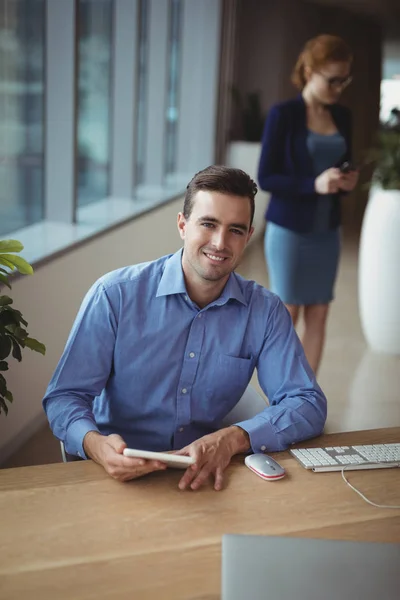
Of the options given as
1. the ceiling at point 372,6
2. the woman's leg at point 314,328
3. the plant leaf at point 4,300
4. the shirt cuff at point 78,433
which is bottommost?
the woman's leg at point 314,328

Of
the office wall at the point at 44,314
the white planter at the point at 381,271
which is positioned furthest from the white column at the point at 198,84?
the office wall at the point at 44,314

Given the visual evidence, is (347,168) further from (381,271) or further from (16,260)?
(16,260)

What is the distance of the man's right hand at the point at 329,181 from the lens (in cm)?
325

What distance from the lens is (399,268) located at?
4715 millimetres

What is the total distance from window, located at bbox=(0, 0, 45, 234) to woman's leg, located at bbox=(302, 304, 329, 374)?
1675 millimetres

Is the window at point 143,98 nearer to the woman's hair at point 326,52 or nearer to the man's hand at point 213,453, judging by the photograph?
the woman's hair at point 326,52

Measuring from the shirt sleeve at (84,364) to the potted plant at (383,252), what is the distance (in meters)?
3.08

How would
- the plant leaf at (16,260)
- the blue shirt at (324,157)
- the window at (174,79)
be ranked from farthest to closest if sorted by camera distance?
the window at (174,79), the blue shirt at (324,157), the plant leaf at (16,260)

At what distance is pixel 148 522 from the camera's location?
1.28 m

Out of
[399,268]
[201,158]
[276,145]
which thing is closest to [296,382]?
[276,145]

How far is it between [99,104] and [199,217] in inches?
160

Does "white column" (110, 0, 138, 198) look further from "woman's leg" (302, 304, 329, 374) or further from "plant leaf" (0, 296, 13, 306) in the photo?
"plant leaf" (0, 296, 13, 306)

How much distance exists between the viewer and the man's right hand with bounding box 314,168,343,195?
3.25m

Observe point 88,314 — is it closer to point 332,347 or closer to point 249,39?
point 332,347
